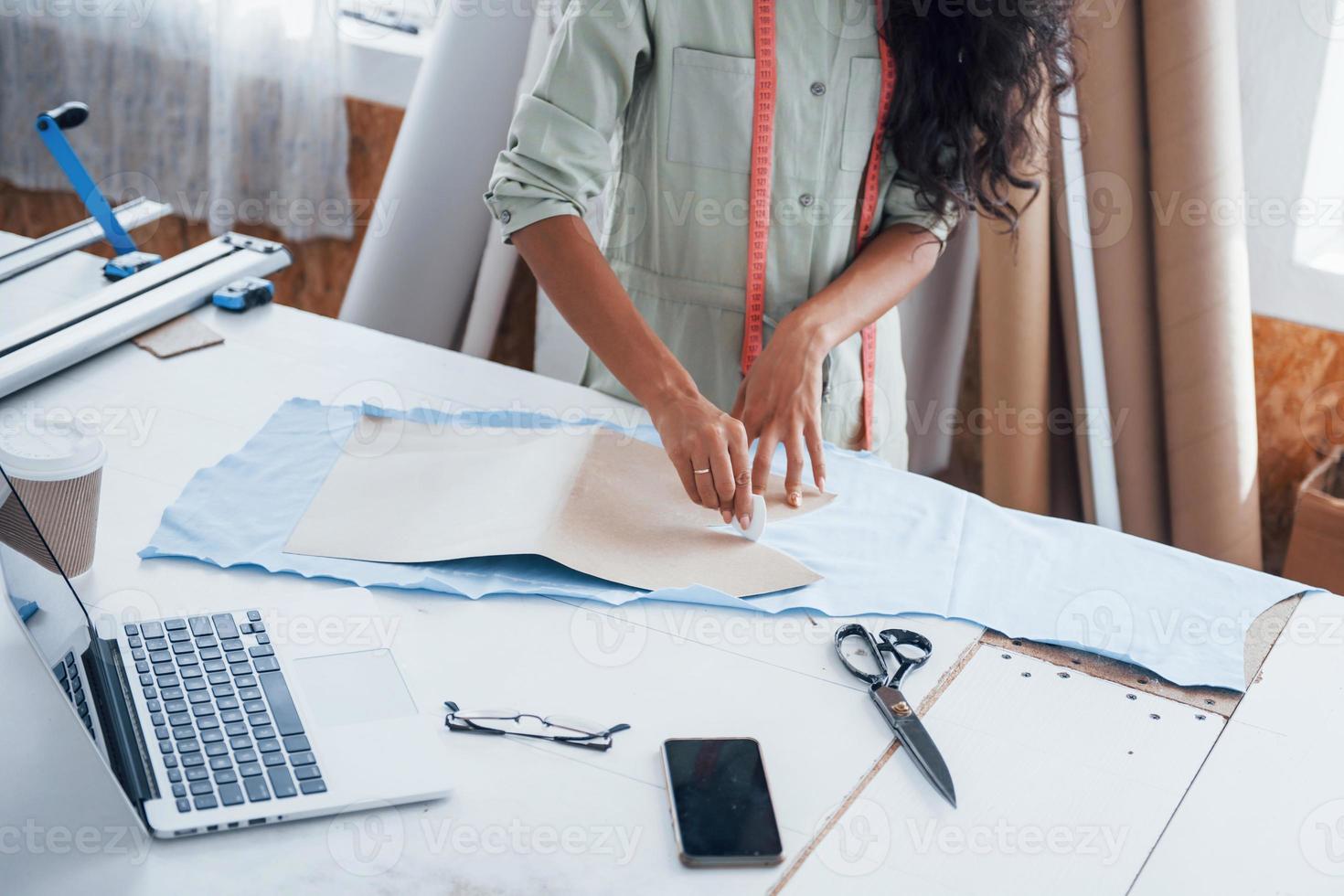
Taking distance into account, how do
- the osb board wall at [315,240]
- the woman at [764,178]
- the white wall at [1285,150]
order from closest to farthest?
the woman at [764,178] → the white wall at [1285,150] → the osb board wall at [315,240]

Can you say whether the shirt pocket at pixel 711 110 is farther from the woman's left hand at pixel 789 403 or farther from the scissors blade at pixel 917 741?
the scissors blade at pixel 917 741

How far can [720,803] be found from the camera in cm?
91

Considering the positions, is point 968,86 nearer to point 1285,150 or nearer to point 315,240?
point 1285,150

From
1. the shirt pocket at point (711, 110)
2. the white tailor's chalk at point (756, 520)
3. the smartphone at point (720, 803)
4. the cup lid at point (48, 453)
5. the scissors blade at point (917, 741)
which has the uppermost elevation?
the shirt pocket at point (711, 110)

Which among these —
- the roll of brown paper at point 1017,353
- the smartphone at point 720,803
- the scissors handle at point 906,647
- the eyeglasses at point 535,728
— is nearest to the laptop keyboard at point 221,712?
the eyeglasses at point 535,728

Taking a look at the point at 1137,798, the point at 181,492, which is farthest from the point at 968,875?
the point at 181,492

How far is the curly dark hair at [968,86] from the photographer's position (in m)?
1.47

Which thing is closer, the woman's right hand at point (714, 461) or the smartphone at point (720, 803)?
the smartphone at point (720, 803)

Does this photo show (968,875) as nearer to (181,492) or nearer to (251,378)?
(181,492)

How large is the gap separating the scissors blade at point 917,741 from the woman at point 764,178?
0.31 metres

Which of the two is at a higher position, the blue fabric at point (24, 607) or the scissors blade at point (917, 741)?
the blue fabric at point (24, 607)

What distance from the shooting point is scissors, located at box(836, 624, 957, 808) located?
0.96 m

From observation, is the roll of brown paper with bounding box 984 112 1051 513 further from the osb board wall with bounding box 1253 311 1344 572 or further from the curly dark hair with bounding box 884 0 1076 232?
the curly dark hair with bounding box 884 0 1076 232

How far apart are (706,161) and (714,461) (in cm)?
48
